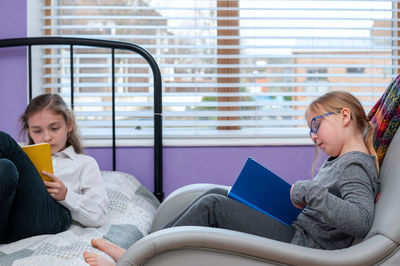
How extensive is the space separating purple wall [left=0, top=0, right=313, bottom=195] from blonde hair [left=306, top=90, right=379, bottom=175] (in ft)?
2.92

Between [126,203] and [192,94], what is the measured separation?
2.37 ft

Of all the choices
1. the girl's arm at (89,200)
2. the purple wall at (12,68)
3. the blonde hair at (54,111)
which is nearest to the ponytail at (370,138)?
the girl's arm at (89,200)

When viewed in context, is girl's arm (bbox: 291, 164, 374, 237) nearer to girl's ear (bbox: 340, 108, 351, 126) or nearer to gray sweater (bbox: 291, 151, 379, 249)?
gray sweater (bbox: 291, 151, 379, 249)

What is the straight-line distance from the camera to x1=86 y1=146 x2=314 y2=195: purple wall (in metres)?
2.19

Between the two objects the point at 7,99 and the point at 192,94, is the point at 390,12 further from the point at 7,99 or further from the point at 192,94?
the point at 7,99

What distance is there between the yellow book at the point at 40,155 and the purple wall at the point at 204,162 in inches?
30.0

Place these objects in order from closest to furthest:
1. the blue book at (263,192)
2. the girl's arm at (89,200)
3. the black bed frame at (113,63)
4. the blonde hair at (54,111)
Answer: the blue book at (263,192) < the girl's arm at (89,200) < the blonde hair at (54,111) < the black bed frame at (113,63)

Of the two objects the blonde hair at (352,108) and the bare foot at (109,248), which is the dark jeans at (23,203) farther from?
the blonde hair at (352,108)

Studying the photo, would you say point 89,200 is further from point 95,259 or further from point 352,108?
point 352,108

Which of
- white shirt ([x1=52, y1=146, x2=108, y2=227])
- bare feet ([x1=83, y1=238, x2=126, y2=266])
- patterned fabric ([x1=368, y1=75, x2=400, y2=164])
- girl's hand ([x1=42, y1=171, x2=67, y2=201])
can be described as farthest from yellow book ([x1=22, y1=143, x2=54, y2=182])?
patterned fabric ([x1=368, y1=75, x2=400, y2=164])

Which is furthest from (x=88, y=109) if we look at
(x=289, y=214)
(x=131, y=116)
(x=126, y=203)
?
(x=289, y=214)

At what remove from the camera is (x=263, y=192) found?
4.18ft

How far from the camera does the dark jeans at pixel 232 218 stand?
50.0 inches

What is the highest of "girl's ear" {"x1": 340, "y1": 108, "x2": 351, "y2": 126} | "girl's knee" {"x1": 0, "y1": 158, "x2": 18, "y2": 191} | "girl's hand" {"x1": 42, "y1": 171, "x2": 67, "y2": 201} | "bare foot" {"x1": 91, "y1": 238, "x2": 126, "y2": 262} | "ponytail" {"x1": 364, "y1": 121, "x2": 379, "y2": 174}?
"girl's ear" {"x1": 340, "y1": 108, "x2": 351, "y2": 126}
